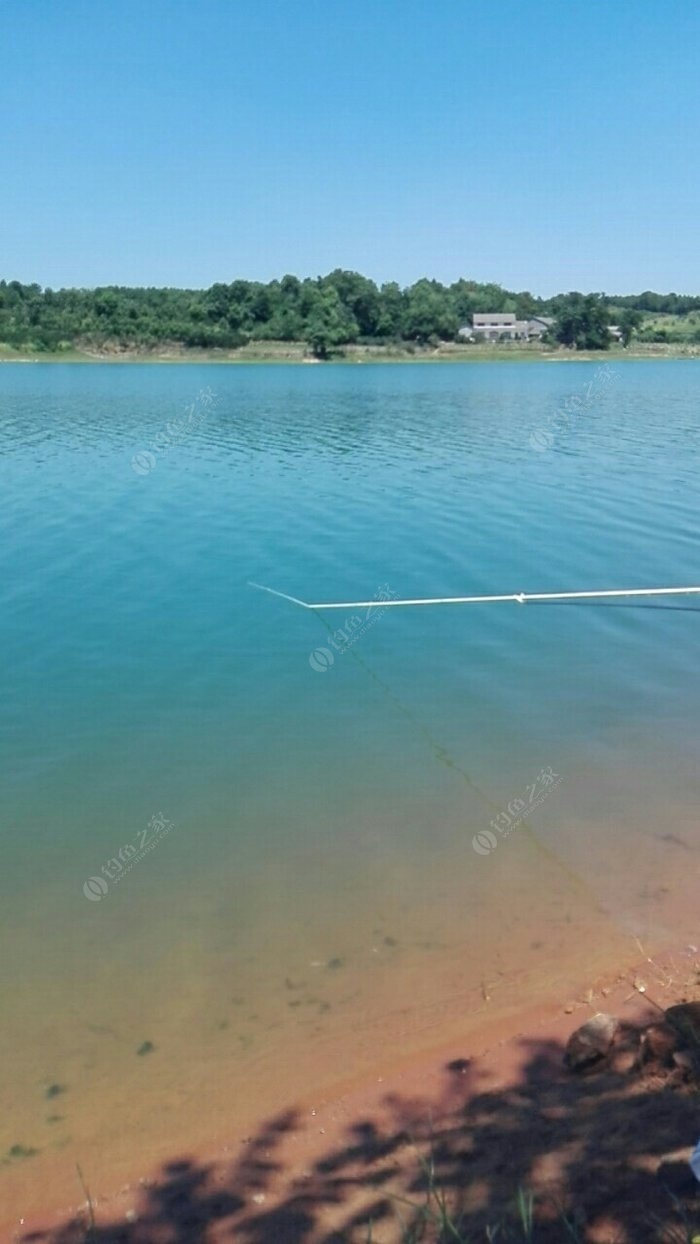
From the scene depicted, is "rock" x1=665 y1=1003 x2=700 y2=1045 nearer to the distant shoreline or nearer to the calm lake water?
the calm lake water

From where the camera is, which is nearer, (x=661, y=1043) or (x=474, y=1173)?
(x=474, y=1173)

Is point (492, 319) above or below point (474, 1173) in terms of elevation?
above

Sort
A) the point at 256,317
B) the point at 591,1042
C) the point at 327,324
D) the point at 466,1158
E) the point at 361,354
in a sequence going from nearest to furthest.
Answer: the point at 466,1158, the point at 591,1042, the point at 327,324, the point at 361,354, the point at 256,317

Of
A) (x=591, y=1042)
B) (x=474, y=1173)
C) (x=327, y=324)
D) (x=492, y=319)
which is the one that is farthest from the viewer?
(x=492, y=319)

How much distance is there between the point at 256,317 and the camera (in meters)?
111

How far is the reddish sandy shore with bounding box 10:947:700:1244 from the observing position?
360 cm

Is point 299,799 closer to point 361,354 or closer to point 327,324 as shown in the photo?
point 327,324

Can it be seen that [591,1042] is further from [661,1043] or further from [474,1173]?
[474,1173]

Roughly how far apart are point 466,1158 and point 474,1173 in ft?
0.55

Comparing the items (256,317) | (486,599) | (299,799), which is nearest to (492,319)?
(256,317)

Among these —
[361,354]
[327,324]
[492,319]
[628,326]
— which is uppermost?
[492,319]

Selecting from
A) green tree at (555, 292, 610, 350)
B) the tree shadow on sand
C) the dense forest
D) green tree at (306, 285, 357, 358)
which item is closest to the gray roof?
the dense forest

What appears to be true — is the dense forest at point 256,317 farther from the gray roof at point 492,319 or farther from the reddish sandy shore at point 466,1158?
the reddish sandy shore at point 466,1158

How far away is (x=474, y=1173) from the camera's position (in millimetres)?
4043
